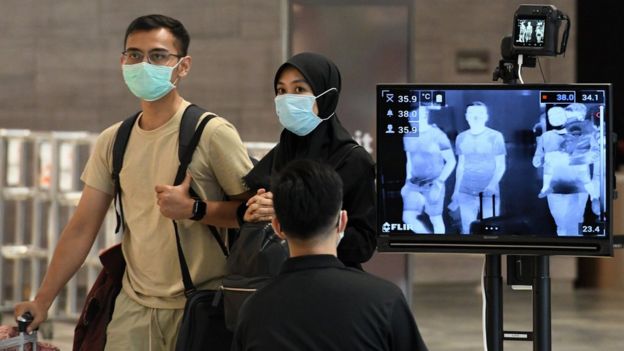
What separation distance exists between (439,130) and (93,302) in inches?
51.0

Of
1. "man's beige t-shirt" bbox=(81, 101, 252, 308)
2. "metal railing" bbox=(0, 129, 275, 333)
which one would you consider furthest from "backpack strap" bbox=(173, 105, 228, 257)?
"metal railing" bbox=(0, 129, 275, 333)

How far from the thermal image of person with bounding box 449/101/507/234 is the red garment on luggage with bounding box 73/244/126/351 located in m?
1.16

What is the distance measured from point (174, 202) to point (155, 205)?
22 centimetres

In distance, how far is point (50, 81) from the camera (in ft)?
39.4

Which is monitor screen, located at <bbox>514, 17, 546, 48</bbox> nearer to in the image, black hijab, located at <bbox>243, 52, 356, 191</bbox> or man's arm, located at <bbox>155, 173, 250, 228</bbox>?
black hijab, located at <bbox>243, 52, 356, 191</bbox>

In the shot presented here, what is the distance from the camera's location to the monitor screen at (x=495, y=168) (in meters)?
4.19

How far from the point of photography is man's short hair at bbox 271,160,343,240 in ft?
9.48

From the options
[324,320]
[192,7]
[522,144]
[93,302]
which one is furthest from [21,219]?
[324,320]

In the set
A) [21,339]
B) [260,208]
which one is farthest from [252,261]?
[21,339]

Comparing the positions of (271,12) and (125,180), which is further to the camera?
(271,12)

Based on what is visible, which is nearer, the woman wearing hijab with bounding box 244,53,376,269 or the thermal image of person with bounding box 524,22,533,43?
the woman wearing hijab with bounding box 244,53,376,269

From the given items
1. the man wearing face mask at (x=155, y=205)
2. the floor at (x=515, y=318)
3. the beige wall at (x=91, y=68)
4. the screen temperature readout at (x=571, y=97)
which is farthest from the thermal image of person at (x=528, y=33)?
the beige wall at (x=91, y=68)

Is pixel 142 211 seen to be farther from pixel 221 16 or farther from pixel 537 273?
pixel 221 16

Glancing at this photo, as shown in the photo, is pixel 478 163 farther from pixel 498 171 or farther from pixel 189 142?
pixel 189 142
